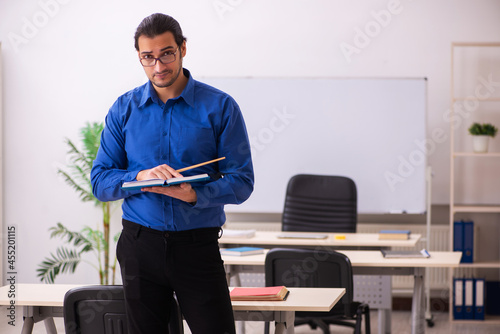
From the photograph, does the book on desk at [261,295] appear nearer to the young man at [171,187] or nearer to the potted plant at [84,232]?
the young man at [171,187]

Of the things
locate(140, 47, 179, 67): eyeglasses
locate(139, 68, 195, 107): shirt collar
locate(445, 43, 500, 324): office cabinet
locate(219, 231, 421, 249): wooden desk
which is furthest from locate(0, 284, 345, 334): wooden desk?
locate(445, 43, 500, 324): office cabinet

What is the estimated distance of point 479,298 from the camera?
5.09 metres

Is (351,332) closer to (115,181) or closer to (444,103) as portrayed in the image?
(444,103)

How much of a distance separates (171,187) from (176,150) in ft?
0.57

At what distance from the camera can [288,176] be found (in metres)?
5.57

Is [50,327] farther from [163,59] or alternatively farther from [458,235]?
[458,235]

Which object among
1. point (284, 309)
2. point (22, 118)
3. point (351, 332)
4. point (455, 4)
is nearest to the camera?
point (284, 309)

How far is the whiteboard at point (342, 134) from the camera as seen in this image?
212 inches

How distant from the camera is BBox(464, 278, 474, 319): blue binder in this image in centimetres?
506

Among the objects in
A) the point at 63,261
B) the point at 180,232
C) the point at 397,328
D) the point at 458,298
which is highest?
the point at 180,232

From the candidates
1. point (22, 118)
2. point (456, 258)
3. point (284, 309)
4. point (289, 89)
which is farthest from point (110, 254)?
point (284, 309)

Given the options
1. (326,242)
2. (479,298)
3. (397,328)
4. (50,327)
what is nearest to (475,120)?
(479,298)

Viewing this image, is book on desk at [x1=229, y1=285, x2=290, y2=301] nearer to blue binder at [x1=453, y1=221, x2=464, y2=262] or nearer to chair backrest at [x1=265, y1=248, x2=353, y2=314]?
chair backrest at [x1=265, y1=248, x2=353, y2=314]

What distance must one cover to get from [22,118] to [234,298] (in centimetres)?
410
